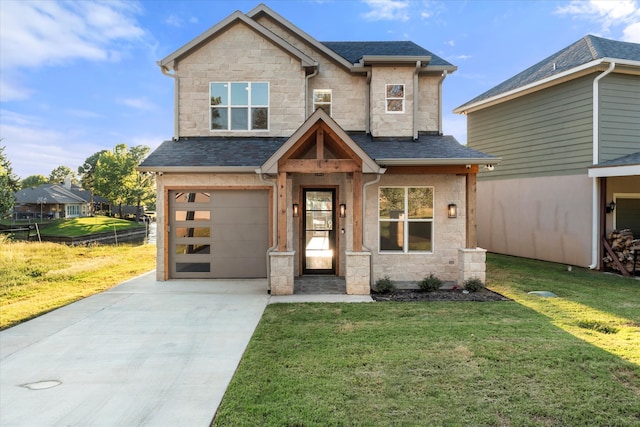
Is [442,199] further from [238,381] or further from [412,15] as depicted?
[412,15]

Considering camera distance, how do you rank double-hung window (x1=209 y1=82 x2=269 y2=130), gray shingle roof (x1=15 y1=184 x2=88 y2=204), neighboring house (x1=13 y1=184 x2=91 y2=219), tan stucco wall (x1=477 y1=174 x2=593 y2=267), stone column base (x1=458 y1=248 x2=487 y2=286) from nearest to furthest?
stone column base (x1=458 y1=248 x2=487 y2=286), double-hung window (x1=209 y1=82 x2=269 y2=130), tan stucco wall (x1=477 y1=174 x2=593 y2=267), neighboring house (x1=13 y1=184 x2=91 y2=219), gray shingle roof (x1=15 y1=184 x2=88 y2=204)

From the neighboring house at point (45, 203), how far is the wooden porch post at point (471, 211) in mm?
51291

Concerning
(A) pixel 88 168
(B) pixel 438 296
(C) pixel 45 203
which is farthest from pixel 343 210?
(A) pixel 88 168

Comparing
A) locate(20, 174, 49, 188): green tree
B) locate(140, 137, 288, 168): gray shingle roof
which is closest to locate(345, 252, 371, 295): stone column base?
locate(140, 137, 288, 168): gray shingle roof

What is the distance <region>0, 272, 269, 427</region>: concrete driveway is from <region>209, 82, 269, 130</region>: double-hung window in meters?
5.10

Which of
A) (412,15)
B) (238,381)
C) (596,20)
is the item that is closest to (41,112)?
(412,15)

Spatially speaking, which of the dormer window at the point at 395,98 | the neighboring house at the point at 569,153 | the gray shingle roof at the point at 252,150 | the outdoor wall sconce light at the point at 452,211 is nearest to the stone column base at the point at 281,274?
the gray shingle roof at the point at 252,150

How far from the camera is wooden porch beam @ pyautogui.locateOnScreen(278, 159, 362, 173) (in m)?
7.63

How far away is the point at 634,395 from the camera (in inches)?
137

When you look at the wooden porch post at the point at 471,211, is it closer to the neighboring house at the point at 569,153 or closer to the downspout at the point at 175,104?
the neighboring house at the point at 569,153

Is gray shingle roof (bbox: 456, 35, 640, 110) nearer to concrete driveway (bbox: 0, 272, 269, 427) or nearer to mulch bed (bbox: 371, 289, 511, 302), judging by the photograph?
mulch bed (bbox: 371, 289, 511, 302)

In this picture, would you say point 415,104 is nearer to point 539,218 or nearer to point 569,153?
point 569,153

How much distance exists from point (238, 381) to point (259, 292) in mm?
4198

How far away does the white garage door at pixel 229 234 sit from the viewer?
369 inches
